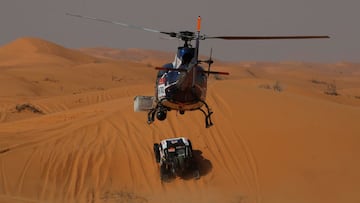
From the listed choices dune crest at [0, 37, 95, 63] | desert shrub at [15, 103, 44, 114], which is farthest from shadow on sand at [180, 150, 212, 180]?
dune crest at [0, 37, 95, 63]

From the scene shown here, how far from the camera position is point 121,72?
52.2m

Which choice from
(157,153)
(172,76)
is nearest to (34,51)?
(157,153)

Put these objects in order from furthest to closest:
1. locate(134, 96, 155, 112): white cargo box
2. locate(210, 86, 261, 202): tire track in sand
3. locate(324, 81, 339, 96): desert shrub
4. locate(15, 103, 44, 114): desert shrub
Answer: locate(324, 81, 339, 96): desert shrub < locate(15, 103, 44, 114): desert shrub < locate(210, 86, 261, 202): tire track in sand < locate(134, 96, 155, 112): white cargo box

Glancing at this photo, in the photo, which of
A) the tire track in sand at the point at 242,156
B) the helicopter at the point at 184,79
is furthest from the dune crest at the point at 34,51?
the helicopter at the point at 184,79

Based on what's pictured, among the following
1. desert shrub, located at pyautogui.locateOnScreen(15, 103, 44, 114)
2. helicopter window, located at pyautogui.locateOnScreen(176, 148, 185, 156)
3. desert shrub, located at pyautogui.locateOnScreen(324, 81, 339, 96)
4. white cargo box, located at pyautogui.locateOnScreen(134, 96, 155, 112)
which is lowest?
helicopter window, located at pyautogui.locateOnScreen(176, 148, 185, 156)

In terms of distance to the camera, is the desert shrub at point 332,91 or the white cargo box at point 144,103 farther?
the desert shrub at point 332,91

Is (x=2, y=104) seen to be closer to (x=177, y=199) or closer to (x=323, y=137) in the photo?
(x=177, y=199)

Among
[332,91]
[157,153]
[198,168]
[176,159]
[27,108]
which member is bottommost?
[198,168]

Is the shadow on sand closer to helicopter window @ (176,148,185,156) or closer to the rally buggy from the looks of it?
the rally buggy

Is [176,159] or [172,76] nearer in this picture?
[172,76]

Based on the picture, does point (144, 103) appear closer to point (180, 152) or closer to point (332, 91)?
point (180, 152)

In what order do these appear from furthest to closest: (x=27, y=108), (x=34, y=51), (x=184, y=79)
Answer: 1. (x=34, y=51)
2. (x=27, y=108)
3. (x=184, y=79)

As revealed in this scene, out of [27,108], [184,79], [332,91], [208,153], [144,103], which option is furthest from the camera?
[332,91]

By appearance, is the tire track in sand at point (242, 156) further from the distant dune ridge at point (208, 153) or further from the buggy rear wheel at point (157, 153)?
the buggy rear wheel at point (157, 153)
